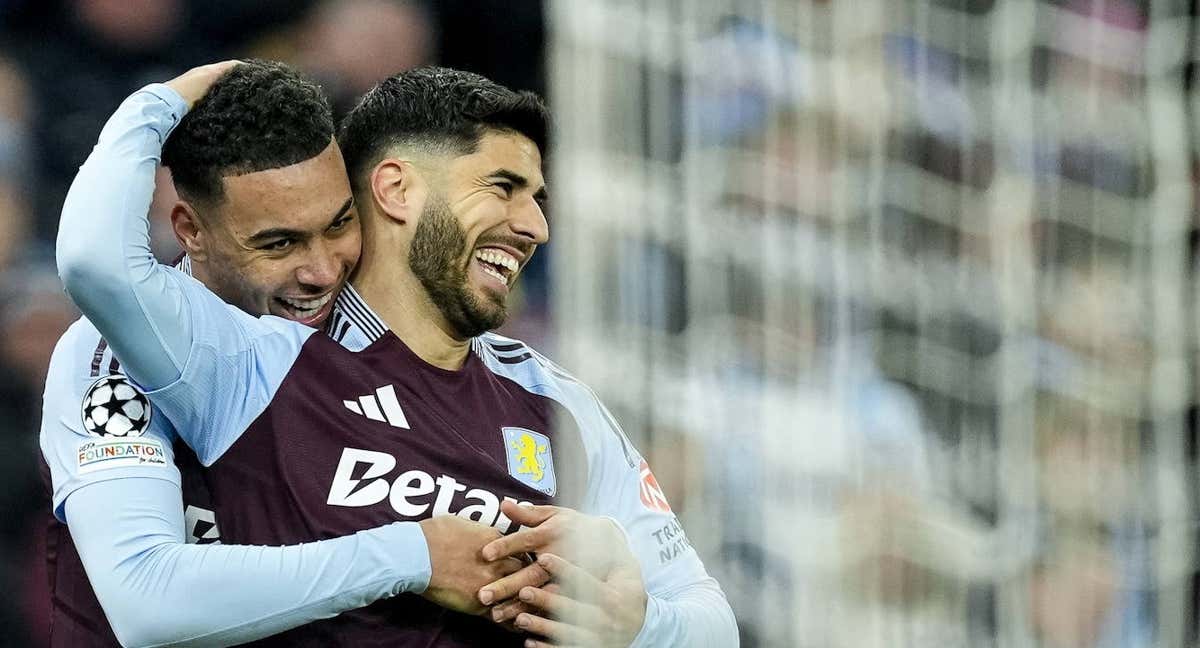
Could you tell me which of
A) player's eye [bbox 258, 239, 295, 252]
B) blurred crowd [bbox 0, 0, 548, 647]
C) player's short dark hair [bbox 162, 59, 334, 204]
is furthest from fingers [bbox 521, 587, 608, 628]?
blurred crowd [bbox 0, 0, 548, 647]

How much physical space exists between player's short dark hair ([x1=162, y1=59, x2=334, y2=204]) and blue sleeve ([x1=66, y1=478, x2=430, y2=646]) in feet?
A: 2.03

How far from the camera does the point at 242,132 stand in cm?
283

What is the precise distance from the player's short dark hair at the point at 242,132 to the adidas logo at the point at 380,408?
426 mm

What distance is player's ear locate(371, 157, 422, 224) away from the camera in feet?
9.77

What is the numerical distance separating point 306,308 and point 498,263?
353mm

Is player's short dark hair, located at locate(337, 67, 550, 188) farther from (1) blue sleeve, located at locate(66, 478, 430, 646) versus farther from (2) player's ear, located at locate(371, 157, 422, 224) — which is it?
(1) blue sleeve, located at locate(66, 478, 430, 646)

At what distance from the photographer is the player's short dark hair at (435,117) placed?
3.01m

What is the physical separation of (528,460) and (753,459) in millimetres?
483

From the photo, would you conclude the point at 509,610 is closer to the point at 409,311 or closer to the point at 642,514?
the point at 642,514

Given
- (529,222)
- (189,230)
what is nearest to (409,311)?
(529,222)

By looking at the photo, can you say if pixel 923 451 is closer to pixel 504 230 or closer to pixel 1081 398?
pixel 1081 398

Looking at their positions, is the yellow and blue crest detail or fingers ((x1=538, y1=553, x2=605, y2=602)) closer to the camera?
fingers ((x1=538, y1=553, x2=605, y2=602))

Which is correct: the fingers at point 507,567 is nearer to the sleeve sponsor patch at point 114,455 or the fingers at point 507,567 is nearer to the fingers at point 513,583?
the fingers at point 513,583

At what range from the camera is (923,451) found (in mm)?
2703
